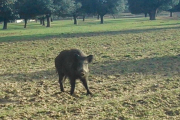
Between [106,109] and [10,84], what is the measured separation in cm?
422

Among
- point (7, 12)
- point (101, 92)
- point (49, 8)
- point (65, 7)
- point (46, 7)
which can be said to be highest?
point (65, 7)

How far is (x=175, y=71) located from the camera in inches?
462

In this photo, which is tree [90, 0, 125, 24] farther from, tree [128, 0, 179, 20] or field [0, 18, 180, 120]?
field [0, 18, 180, 120]

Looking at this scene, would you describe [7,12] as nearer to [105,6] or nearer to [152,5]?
[105,6]

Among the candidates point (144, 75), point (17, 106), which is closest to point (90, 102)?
point (17, 106)

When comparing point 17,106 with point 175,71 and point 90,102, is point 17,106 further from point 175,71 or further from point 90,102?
Result: point 175,71

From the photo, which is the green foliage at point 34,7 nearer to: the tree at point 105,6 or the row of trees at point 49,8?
the row of trees at point 49,8

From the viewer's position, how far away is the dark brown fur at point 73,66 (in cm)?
841

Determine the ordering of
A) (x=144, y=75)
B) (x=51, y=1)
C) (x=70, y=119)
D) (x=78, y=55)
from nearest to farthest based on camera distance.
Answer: (x=70, y=119) < (x=78, y=55) < (x=144, y=75) < (x=51, y=1)

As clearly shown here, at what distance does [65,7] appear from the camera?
6203 cm

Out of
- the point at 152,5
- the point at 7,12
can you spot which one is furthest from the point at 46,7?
the point at 152,5

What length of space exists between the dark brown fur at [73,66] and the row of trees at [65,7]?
30.7 m

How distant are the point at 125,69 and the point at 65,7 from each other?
Result: 167 feet

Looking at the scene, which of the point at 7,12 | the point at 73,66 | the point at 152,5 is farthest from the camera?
the point at 152,5
